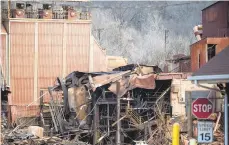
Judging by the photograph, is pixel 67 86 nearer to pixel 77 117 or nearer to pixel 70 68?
pixel 77 117

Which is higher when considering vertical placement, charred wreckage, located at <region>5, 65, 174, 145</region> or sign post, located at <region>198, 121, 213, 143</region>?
sign post, located at <region>198, 121, 213, 143</region>

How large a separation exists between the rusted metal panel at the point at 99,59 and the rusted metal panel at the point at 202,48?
9783mm

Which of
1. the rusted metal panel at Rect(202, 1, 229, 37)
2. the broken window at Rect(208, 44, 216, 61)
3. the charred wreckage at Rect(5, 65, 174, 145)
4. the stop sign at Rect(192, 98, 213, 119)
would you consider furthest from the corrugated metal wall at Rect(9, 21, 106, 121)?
the stop sign at Rect(192, 98, 213, 119)

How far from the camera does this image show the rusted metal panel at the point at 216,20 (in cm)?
2752

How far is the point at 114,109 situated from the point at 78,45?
41.4ft

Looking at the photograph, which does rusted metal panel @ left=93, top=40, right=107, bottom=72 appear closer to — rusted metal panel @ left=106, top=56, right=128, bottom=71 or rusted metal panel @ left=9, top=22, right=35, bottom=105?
rusted metal panel @ left=106, top=56, right=128, bottom=71

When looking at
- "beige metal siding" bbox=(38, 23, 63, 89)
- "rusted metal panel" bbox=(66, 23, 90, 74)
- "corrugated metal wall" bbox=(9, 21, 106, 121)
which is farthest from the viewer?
"rusted metal panel" bbox=(66, 23, 90, 74)

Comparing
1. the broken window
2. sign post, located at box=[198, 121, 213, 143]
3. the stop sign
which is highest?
the broken window

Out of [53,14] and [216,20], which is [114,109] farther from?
[53,14]

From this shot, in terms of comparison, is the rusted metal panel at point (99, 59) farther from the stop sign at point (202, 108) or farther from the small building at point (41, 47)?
the stop sign at point (202, 108)

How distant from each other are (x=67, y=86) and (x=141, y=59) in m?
49.8

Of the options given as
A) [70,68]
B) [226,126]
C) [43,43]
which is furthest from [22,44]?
[226,126]

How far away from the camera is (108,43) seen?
263 ft

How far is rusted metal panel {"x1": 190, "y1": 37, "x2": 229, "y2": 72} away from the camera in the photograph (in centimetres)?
2562
